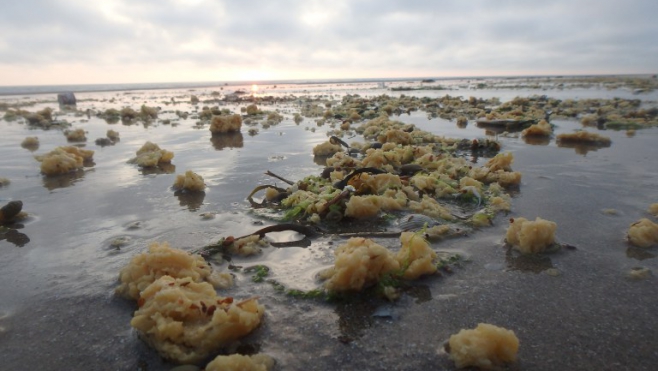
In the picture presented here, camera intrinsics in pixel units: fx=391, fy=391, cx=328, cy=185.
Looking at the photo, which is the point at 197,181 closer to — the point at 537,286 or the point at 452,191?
the point at 452,191

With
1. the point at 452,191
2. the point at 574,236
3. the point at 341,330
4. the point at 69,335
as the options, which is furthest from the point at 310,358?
the point at 452,191

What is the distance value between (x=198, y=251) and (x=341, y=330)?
1.33 meters

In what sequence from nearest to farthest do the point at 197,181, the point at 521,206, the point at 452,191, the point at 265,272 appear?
the point at 265,272
the point at 521,206
the point at 452,191
the point at 197,181

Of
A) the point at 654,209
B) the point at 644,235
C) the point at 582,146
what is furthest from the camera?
the point at 582,146

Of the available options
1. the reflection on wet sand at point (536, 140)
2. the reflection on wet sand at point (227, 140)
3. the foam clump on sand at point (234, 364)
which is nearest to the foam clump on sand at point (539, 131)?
the reflection on wet sand at point (536, 140)

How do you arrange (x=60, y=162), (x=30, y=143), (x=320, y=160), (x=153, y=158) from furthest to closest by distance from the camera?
(x=30, y=143), (x=320, y=160), (x=153, y=158), (x=60, y=162)

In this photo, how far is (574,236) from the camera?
2.89 meters

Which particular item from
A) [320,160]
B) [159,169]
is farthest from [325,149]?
[159,169]

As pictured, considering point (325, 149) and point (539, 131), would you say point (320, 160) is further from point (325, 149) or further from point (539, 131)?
point (539, 131)

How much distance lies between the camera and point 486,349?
5.28ft

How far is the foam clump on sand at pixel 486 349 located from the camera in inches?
63.1

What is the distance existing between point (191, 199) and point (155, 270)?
6.42 feet

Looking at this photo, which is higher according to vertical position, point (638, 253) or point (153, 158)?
point (153, 158)

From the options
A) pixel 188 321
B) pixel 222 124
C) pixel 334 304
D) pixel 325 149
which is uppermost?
pixel 222 124
